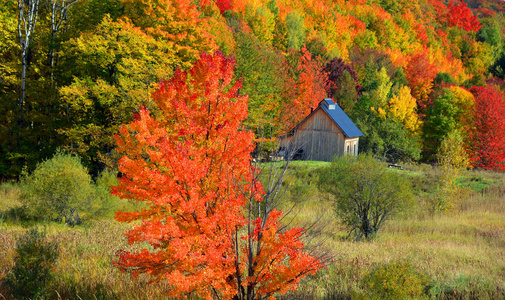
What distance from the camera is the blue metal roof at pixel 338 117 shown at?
39.8 metres

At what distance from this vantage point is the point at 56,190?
13500 millimetres

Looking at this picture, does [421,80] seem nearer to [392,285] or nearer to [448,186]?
[448,186]

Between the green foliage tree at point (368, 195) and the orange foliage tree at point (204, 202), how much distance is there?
1068 cm

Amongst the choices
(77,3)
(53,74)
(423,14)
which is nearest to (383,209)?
(53,74)

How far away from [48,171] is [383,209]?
13.4m

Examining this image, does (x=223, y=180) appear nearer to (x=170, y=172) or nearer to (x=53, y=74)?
(x=170, y=172)

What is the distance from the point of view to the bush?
44.4 ft

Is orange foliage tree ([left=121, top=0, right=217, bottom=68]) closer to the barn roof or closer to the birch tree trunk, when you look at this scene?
the birch tree trunk

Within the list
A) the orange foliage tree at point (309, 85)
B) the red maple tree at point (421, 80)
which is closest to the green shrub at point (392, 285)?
the orange foliage tree at point (309, 85)

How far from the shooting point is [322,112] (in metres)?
40.5

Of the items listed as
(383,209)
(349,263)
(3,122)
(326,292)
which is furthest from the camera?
(3,122)

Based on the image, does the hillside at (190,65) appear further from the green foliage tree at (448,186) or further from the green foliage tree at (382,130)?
the green foliage tree at (448,186)

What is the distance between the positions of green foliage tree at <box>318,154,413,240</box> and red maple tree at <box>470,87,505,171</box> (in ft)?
111

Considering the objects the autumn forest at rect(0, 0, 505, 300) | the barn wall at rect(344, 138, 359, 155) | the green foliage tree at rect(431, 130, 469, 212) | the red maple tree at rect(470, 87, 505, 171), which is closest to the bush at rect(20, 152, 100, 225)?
the autumn forest at rect(0, 0, 505, 300)
